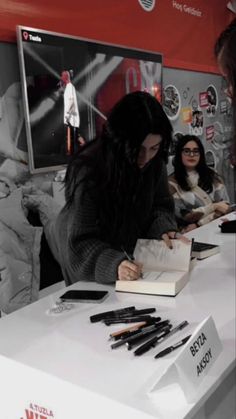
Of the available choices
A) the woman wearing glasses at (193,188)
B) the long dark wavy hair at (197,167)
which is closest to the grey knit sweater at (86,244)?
the woman wearing glasses at (193,188)

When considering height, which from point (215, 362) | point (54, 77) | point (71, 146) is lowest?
point (215, 362)

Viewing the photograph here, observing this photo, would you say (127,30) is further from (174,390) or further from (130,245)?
(174,390)

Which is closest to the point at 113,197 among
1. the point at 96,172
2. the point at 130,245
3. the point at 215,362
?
the point at 96,172

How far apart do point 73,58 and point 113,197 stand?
3.86 ft

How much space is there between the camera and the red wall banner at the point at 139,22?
6.29 ft

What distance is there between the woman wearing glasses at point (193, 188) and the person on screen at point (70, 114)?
0.82 metres

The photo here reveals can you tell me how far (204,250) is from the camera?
1.36 m

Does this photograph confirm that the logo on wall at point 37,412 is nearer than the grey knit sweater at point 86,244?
Yes

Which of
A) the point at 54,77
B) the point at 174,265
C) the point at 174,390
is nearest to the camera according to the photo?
the point at 174,390

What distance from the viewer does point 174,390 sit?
675 millimetres

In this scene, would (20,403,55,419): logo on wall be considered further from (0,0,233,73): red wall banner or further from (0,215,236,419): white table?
(0,0,233,73): red wall banner

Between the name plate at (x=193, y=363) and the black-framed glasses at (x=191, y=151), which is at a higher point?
the black-framed glasses at (x=191, y=151)

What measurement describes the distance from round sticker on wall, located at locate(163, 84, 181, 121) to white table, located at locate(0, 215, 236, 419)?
2163mm

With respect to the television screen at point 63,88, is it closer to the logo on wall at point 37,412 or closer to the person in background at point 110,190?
the person in background at point 110,190
